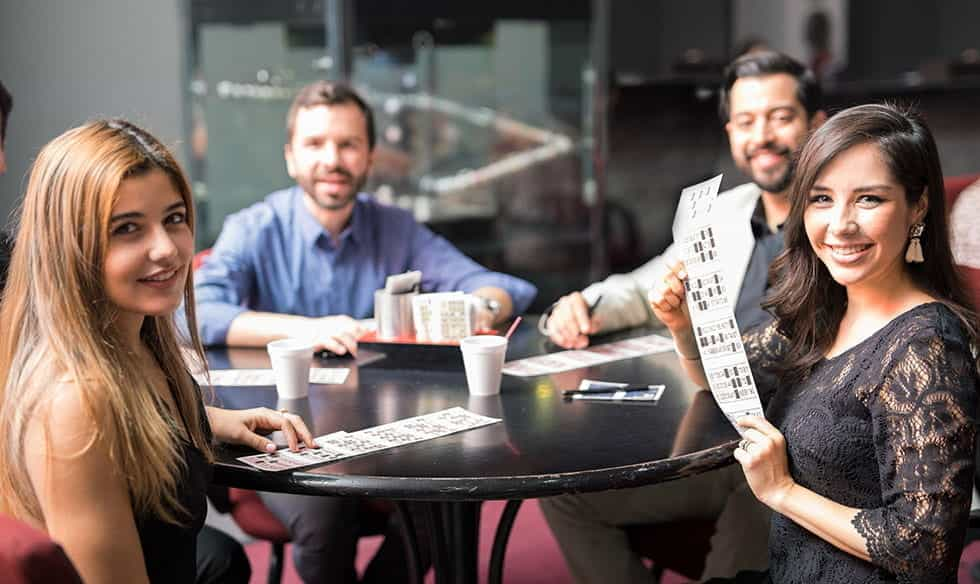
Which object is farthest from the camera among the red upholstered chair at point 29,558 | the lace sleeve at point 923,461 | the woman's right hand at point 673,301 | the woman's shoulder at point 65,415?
the woman's right hand at point 673,301

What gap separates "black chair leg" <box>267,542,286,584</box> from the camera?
2838 mm

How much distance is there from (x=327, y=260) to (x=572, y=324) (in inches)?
31.3

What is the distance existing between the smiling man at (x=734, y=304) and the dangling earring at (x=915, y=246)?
1.54ft

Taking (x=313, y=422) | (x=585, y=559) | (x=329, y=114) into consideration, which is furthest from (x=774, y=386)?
(x=329, y=114)

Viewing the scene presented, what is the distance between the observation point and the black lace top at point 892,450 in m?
1.59

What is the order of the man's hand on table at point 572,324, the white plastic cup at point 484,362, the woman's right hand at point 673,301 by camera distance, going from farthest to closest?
1. the man's hand on table at point 572,324
2. the white plastic cup at point 484,362
3. the woman's right hand at point 673,301

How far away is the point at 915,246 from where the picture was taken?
181cm

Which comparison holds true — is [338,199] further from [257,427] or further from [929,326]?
[929,326]

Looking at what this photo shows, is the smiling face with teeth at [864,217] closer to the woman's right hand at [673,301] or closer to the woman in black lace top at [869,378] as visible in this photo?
the woman in black lace top at [869,378]

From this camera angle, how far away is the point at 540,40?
16.8 feet

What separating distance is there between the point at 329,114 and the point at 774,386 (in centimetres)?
151

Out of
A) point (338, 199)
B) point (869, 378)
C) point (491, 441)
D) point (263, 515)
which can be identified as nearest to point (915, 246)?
point (869, 378)

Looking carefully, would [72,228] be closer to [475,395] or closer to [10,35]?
[475,395]

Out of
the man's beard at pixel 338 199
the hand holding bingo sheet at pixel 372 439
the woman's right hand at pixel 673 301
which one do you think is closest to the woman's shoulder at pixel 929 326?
the woman's right hand at pixel 673 301
